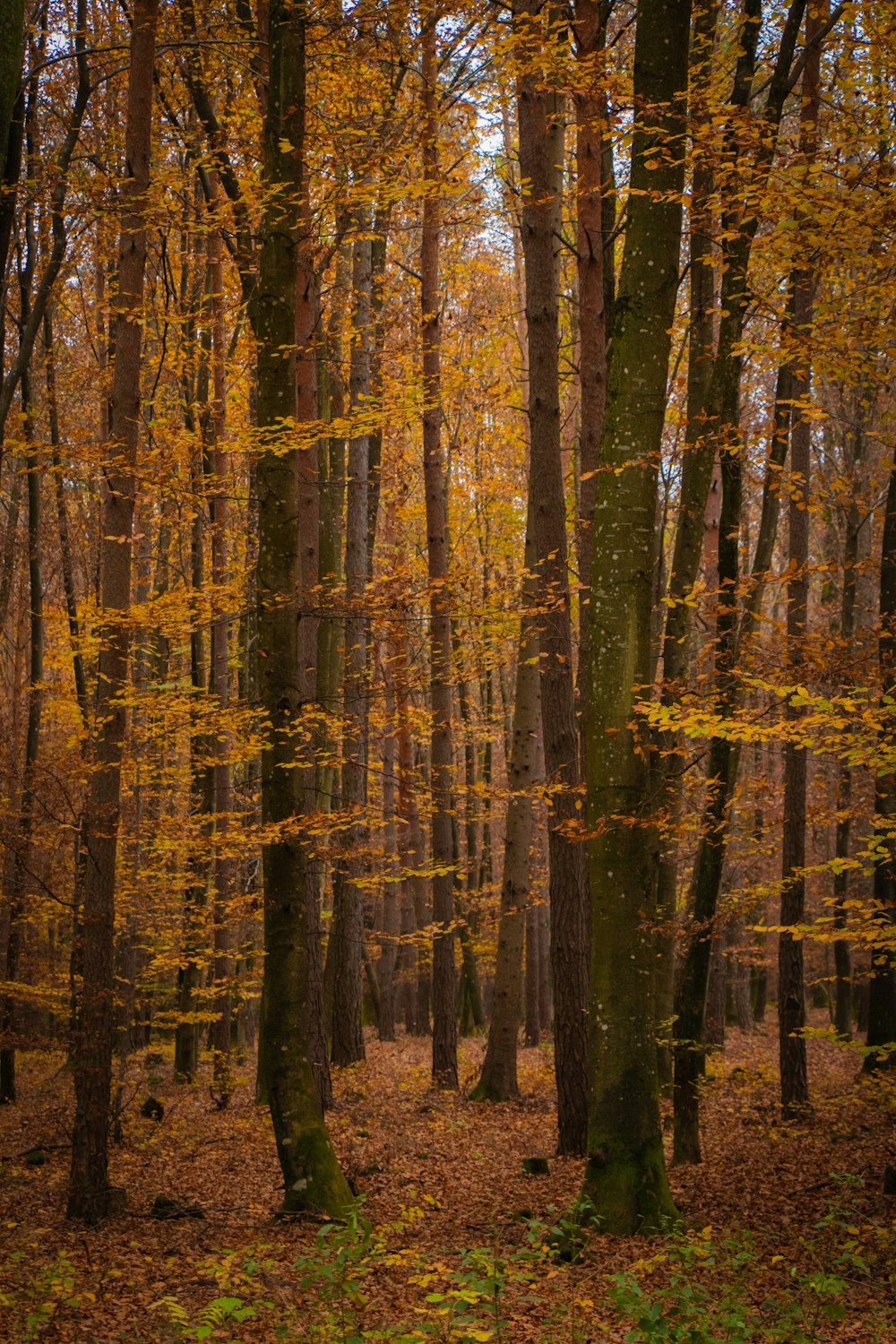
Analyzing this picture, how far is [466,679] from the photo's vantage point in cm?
1098

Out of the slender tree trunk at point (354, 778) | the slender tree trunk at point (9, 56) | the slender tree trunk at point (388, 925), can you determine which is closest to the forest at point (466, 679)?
the slender tree trunk at point (9, 56)

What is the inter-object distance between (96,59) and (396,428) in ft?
21.7

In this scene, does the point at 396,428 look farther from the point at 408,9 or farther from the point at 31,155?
the point at 408,9

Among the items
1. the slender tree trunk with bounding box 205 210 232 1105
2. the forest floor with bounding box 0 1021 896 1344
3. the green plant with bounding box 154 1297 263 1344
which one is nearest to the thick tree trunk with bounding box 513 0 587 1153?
the forest floor with bounding box 0 1021 896 1344

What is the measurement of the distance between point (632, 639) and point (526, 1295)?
13.1ft

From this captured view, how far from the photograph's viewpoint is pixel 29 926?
20.3m

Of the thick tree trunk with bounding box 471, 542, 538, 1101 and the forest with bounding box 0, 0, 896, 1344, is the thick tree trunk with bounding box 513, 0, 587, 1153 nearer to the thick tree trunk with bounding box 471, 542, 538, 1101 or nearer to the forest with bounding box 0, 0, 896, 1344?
the forest with bounding box 0, 0, 896, 1344

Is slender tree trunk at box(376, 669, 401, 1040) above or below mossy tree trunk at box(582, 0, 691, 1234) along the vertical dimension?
below

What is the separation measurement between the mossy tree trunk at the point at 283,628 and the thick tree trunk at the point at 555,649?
2.39 m

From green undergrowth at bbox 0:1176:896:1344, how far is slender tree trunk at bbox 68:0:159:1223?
129 centimetres

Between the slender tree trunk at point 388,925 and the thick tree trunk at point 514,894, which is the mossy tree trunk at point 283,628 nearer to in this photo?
the thick tree trunk at point 514,894

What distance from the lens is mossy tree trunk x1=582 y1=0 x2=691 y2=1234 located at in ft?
21.0

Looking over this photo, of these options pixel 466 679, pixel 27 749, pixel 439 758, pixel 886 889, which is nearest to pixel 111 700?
pixel 466 679

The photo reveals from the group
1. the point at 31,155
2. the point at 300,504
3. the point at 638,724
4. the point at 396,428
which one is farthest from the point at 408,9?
the point at 396,428
